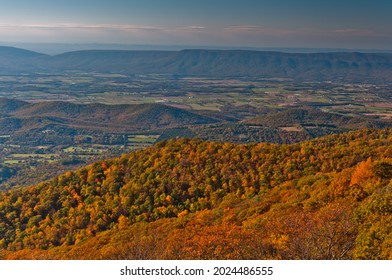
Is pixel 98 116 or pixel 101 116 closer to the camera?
pixel 101 116

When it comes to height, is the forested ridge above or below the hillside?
above

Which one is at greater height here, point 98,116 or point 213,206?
point 213,206

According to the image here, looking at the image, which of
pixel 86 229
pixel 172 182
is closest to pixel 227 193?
pixel 172 182

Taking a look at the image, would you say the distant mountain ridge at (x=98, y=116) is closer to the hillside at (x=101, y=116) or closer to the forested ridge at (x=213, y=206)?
the hillside at (x=101, y=116)

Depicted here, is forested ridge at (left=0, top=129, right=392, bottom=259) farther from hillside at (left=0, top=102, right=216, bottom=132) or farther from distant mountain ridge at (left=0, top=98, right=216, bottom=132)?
distant mountain ridge at (left=0, top=98, right=216, bottom=132)

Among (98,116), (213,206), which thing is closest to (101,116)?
(98,116)

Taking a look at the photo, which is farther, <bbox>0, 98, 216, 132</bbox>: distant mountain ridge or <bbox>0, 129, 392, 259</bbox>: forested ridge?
<bbox>0, 98, 216, 132</bbox>: distant mountain ridge

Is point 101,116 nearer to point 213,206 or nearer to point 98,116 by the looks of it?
point 98,116

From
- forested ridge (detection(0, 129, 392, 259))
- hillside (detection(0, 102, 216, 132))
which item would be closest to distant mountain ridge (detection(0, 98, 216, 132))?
hillside (detection(0, 102, 216, 132))
